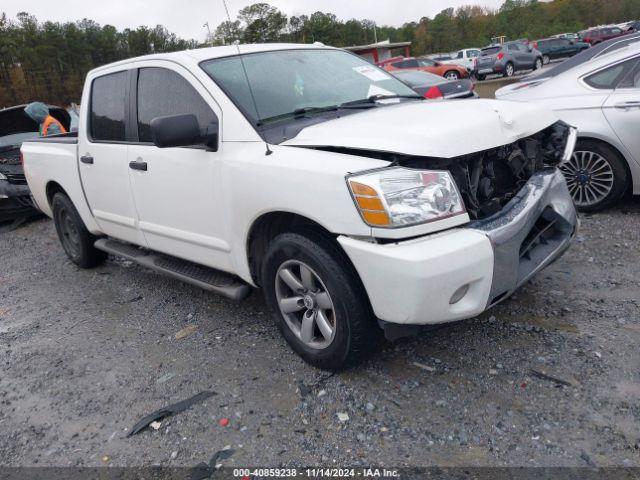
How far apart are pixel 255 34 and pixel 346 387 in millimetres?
17813

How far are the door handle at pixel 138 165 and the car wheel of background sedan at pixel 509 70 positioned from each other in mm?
28463

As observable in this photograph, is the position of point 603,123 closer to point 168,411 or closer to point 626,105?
point 626,105

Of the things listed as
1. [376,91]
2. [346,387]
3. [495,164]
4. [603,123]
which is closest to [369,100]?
[376,91]

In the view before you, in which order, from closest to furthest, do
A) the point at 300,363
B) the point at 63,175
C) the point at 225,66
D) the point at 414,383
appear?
the point at 414,383
the point at 300,363
the point at 225,66
the point at 63,175

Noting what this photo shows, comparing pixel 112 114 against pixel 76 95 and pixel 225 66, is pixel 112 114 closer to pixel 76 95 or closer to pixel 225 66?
pixel 225 66

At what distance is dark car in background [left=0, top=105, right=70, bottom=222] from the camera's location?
791cm

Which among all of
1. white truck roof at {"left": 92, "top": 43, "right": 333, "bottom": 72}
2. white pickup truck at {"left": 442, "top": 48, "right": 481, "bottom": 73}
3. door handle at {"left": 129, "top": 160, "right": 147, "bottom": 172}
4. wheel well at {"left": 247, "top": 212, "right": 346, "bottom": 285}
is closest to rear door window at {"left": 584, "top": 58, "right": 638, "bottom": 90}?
white truck roof at {"left": 92, "top": 43, "right": 333, "bottom": 72}

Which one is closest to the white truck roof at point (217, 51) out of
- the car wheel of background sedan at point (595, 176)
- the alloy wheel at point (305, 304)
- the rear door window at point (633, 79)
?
the alloy wheel at point (305, 304)

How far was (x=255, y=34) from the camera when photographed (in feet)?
61.7

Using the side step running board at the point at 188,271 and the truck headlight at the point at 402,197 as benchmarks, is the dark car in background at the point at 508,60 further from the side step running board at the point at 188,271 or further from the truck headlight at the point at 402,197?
the truck headlight at the point at 402,197

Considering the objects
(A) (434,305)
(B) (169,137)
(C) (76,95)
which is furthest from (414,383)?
(C) (76,95)

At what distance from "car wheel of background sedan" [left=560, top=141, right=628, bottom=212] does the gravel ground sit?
753mm

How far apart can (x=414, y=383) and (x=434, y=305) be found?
2.16 feet

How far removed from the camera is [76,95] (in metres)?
44.4
